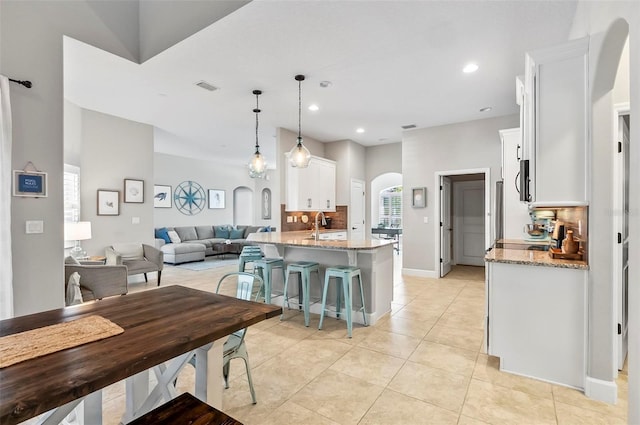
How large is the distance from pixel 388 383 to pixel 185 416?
162cm

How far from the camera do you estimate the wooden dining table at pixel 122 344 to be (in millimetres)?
894

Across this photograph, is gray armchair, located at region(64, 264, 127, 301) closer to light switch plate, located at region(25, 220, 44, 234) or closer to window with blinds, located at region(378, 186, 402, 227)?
light switch plate, located at region(25, 220, 44, 234)

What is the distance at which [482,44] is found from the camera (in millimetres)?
3055

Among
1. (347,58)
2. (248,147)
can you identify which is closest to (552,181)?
(347,58)

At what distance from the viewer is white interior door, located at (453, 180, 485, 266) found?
7.20m

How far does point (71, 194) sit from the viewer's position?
495 centimetres

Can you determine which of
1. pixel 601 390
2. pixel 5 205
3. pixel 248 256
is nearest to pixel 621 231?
pixel 601 390

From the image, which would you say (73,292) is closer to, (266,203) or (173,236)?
(173,236)

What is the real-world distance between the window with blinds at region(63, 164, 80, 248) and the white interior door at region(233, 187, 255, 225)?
20.1ft

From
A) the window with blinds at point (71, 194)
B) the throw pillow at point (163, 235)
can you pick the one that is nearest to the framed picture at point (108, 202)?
the window with blinds at point (71, 194)

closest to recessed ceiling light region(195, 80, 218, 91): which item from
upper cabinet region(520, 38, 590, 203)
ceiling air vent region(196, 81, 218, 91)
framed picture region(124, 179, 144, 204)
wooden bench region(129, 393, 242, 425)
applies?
ceiling air vent region(196, 81, 218, 91)

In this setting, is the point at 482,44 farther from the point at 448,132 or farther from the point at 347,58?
the point at 448,132

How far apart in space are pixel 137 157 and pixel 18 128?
343cm

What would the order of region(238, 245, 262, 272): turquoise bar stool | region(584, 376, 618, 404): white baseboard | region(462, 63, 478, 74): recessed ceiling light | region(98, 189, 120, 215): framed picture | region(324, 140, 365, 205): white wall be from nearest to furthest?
region(584, 376, 618, 404): white baseboard → region(462, 63, 478, 74): recessed ceiling light → region(238, 245, 262, 272): turquoise bar stool → region(98, 189, 120, 215): framed picture → region(324, 140, 365, 205): white wall
